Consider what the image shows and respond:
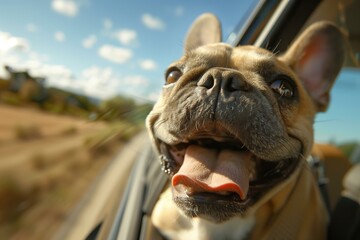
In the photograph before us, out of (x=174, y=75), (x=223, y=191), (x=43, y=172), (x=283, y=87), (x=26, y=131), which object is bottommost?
(x=223, y=191)

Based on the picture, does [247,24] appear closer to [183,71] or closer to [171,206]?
[183,71]

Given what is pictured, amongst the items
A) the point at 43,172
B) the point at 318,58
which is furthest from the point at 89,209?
the point at 318,58

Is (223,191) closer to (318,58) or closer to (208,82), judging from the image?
(208,82)

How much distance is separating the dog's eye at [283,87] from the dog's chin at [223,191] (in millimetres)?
428

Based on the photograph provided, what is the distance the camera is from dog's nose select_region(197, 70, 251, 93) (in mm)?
1760

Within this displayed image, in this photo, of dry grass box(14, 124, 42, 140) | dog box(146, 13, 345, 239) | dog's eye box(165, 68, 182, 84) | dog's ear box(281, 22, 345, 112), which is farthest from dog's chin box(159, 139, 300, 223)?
dry grass box(14, 124, 42, 140)

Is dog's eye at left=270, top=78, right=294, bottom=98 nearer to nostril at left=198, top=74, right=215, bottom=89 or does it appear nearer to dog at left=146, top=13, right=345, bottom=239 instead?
dog at left=146, top=13, right=345, bottom=239

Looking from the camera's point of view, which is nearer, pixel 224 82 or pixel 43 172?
pixel 43 172

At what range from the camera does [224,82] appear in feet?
5.76

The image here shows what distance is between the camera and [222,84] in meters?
1.75

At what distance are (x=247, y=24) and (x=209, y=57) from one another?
0.84 metres

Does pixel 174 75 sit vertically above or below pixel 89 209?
above

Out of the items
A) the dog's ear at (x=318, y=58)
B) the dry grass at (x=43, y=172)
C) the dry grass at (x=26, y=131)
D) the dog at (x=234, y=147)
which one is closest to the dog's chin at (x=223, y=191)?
the dog at (x=234, y=147)

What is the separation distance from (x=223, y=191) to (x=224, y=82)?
1.83 feet
